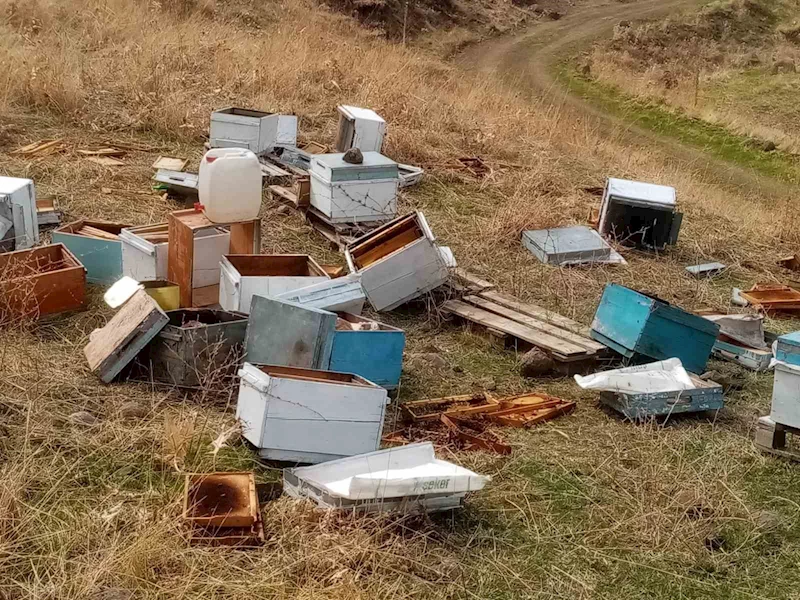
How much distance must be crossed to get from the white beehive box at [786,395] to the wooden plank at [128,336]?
10.6 ft

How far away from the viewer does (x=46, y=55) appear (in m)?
10.7

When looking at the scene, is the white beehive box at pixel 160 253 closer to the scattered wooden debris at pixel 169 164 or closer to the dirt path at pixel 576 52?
the scattered wooden debris at pixel 169 164

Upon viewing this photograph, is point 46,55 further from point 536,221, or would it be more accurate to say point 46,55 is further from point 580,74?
point 580,74

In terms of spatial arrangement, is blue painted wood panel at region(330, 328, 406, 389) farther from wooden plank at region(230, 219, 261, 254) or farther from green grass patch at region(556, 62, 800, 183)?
green grass patch at region(556, 62, 800, 183)

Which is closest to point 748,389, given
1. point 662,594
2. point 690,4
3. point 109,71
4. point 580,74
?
point 662,594

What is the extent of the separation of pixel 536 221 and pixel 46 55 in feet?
21.8

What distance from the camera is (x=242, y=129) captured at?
27.5 ft

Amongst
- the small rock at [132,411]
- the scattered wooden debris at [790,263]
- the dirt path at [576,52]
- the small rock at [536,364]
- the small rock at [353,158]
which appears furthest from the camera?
the dirt path at [576,52]

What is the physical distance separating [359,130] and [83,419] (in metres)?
4.94

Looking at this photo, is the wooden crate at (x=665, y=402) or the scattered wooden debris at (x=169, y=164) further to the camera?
the scattered wooden debris at (x=169, y=164)

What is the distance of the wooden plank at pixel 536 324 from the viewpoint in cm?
574

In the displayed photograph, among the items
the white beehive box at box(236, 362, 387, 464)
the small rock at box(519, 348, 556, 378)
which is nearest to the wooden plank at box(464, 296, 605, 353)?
the small rock at box(519, 348, 556, 378)

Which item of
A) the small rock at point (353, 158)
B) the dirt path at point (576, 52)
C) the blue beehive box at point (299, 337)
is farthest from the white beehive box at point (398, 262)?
the dirt path at point (576, 52)

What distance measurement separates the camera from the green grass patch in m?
16.0
